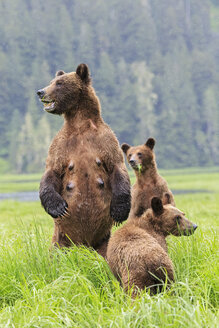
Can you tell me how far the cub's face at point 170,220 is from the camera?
511cm

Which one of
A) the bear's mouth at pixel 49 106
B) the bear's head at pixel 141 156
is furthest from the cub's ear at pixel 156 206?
the bear's head at pixel 141 156

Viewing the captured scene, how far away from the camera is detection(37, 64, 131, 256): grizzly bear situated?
4.66 m

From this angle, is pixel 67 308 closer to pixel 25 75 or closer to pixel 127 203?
pixel 127 203

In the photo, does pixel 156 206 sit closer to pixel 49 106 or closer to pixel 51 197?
pixel 51 197

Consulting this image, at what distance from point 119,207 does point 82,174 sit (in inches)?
17.5

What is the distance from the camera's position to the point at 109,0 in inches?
4702

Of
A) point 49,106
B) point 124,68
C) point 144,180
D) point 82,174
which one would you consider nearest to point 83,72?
point 49,106

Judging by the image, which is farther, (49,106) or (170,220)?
(170,220)

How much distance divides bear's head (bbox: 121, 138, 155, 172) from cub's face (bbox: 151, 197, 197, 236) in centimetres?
149

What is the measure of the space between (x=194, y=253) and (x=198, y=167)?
8313 centimetres

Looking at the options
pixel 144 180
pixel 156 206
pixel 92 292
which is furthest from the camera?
pixel 144 180

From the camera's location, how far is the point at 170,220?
5176 mm

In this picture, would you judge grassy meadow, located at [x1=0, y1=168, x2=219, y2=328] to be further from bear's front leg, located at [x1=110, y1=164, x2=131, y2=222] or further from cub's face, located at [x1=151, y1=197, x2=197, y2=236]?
bear's front leg, located at [x1=110, y1=164, x2=131, y2=222]

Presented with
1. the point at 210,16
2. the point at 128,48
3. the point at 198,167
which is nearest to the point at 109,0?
Answer: the point at 128,48
